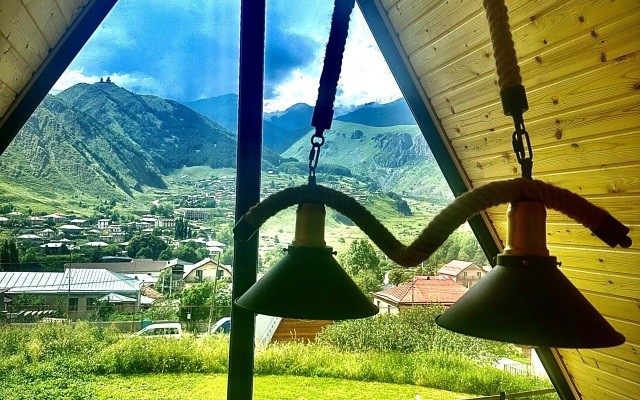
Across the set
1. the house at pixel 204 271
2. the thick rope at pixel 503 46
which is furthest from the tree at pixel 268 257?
the thick rope at pixel 503 46

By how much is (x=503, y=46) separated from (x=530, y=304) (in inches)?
11.7

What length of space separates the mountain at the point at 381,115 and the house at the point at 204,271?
109cm

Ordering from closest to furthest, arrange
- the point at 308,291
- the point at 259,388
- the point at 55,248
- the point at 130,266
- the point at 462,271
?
the point at 308,291
the point at 55,248
the point at 130,266
the point at 259,388
the point at 462,271

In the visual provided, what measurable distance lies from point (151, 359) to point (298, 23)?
1968 millimetres

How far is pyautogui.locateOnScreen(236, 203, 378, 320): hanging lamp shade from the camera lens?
0.73m

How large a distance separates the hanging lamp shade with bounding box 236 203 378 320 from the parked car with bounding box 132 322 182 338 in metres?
1.94

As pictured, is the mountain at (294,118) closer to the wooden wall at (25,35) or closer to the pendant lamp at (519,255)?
the wooden wall at (25,35)

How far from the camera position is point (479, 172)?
233 centimetres

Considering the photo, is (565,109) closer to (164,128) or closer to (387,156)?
(387,156)

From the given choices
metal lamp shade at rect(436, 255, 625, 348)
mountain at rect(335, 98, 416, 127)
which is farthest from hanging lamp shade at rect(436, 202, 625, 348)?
mountain at rect(335, 98, 416, 127)

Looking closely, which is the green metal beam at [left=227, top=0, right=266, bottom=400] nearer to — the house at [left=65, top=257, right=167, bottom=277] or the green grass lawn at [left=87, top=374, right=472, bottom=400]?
the green grass lawn at [left=87, top=374, right=472, bottom=400]

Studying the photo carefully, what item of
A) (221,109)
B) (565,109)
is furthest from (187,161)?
(565,109)

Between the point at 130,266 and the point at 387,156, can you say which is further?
the point at 387,156

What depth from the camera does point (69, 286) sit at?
2334mm
